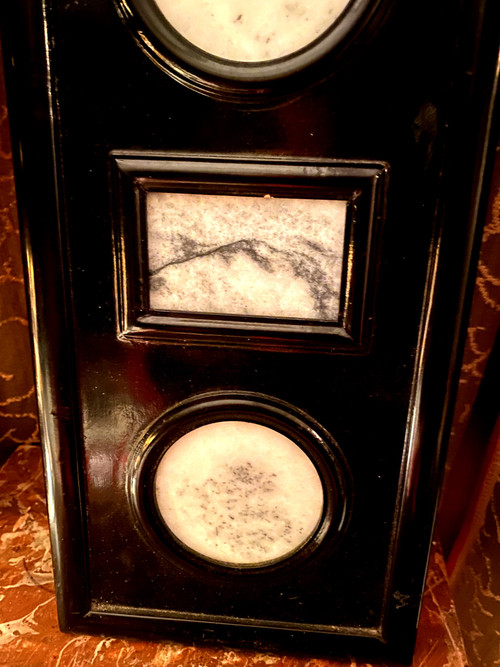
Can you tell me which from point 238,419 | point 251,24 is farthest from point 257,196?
point 238,419

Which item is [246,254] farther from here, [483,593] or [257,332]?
[483,593]

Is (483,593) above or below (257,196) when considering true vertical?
below

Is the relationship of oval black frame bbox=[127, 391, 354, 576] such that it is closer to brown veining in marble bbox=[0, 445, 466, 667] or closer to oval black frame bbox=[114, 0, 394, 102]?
brown veining in marble bbox=[0, 445, 466, 667]

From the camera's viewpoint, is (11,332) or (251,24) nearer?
(251,24)

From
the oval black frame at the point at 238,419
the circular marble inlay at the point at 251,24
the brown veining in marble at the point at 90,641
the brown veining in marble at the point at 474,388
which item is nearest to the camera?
the circular marble inlay at the point at 251,24

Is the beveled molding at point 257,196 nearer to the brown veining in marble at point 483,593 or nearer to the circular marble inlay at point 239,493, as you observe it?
the circular marble inlay at point 239,493

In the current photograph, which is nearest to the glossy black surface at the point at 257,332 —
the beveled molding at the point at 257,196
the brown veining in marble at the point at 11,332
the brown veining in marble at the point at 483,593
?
the beveled molding at the point at 257,196

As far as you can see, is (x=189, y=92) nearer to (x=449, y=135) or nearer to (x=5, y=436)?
(x=449, y=135)
